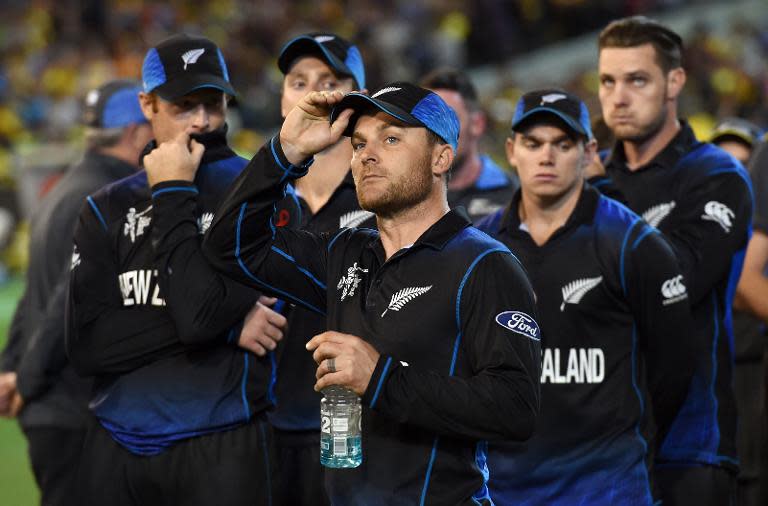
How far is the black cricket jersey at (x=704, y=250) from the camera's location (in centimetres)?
468

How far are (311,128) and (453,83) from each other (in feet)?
10.4

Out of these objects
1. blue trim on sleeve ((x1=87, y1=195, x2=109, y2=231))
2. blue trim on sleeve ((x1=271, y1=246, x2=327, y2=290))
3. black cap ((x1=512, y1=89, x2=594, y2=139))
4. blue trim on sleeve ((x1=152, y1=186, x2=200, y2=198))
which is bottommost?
blue trim on sleeve ((x1=271, y1=246, x2=327, y2=290))

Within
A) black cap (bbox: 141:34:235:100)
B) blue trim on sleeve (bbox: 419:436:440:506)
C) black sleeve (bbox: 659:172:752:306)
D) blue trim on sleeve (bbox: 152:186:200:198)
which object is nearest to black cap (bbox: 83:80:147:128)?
black cap (bbox: 141:34:235:100)

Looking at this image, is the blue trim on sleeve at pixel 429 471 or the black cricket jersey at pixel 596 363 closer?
the blue trim on sleeve at pixel 429 471

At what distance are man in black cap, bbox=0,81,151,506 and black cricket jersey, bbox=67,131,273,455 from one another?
1124 mm

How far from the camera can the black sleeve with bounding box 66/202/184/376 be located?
3904mm

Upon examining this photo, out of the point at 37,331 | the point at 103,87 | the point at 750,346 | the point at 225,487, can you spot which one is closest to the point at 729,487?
the point at 750,346

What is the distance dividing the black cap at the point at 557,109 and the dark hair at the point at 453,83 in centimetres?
201

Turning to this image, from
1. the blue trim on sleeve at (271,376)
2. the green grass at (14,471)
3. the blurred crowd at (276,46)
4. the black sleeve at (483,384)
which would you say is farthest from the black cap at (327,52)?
the blurred crowd at (276,46)

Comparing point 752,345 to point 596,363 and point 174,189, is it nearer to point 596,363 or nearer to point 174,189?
point 596,363

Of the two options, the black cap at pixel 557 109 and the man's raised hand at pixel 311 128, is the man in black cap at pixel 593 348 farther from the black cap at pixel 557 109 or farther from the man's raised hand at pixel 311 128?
the man's raised hand at pixel 311 128

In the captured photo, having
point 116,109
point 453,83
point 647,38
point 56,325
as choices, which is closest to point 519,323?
point 647,38

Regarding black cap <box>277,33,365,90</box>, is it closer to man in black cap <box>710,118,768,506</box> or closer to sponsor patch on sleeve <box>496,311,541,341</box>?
sponsor patch on sleeve <box>496,311,541,341</box>

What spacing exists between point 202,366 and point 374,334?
0.89 meters
